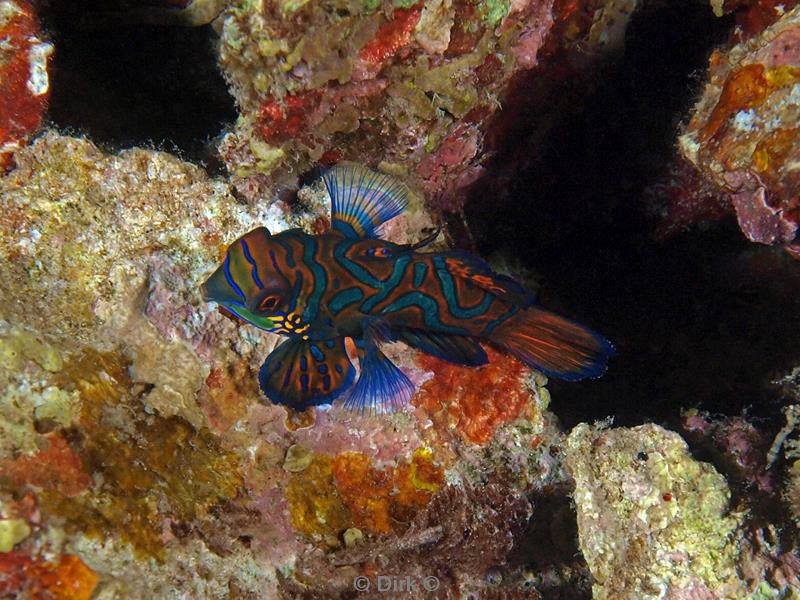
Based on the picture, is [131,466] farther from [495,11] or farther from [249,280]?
[495,11]

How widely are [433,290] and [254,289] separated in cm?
122

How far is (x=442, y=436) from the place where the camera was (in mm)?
3879

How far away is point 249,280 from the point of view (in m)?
3.13

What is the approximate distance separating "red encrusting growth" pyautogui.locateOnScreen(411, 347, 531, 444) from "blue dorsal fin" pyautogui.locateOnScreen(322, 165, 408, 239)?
1.08 meters

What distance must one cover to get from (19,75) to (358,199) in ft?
7.74

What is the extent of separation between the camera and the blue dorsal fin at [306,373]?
344cm

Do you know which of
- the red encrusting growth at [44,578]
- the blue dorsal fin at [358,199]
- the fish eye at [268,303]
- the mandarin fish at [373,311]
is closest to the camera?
the red encrusting growth at [44,578]

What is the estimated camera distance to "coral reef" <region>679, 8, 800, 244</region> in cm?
292

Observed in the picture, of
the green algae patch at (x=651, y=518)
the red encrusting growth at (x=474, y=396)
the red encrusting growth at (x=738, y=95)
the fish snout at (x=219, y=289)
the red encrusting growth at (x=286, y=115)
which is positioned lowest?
the green algae patch at (x=651, y=518)

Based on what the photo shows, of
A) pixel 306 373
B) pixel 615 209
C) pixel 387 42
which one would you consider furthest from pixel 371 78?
pixel 615 209

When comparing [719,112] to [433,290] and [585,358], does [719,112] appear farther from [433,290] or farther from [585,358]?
[433,290]

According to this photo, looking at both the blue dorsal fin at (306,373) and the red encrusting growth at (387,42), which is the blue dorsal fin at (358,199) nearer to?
the red encrusting growth at (387,42)

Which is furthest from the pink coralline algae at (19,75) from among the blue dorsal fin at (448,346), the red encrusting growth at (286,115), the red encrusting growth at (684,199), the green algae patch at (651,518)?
the red encrusting growth at (684,199)

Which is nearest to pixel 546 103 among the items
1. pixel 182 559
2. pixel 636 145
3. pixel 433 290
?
pixel 636 145
